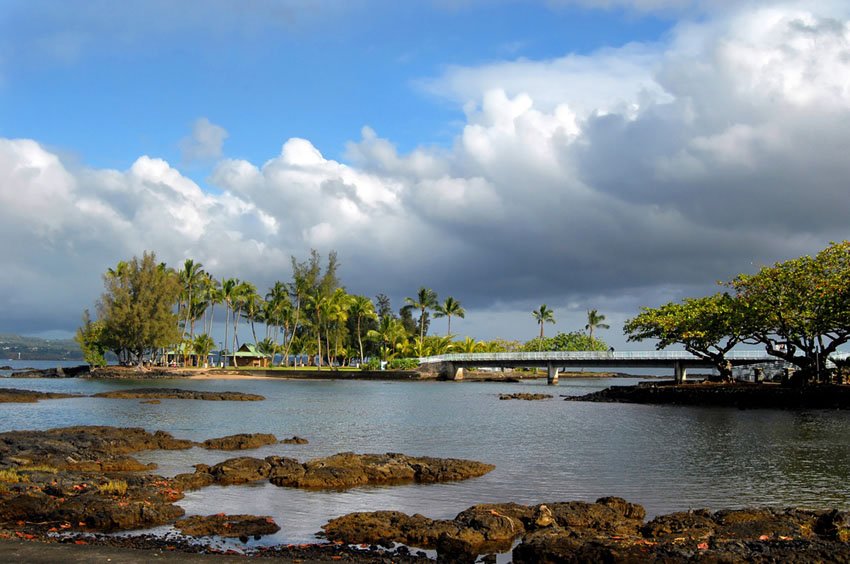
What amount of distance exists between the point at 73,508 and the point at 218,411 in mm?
38494

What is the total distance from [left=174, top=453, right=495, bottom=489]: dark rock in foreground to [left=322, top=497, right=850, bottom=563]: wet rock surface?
6562 mm

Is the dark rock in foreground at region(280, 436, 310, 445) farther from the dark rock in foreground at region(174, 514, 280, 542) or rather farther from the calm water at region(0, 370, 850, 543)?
the dark rock in foreground at region(174, 514, 280, 542)

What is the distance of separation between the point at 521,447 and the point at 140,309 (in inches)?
3619

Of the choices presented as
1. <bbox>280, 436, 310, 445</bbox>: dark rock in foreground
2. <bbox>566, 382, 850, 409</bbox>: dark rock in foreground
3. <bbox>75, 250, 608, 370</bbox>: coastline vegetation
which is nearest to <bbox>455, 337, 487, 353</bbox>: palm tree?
<bbox>75, 250, 608, 370</bbox>: coastline vegetation

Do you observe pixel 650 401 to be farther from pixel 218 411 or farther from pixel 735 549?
pixel 735 549

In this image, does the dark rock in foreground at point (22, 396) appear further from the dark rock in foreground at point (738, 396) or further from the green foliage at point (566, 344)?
the green foliage at point (566, 344)

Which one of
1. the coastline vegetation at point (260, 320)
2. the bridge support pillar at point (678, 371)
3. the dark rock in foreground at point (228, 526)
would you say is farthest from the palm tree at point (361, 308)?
the dark rock in foreground at point (228, 526)

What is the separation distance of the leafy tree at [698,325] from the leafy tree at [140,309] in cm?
7282

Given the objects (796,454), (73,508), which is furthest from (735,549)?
(796,454)

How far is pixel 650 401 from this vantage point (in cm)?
7431

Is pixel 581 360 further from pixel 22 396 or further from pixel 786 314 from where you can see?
pixel 22 396

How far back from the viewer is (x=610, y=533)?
15.5m

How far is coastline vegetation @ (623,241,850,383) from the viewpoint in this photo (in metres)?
59.2

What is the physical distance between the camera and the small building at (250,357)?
14388cm
